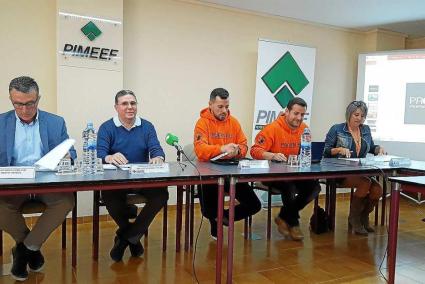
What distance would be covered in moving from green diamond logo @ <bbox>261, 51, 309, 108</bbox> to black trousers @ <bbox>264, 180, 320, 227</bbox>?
5.07 feet

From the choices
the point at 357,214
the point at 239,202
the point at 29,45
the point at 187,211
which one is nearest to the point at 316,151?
the point at 239,202

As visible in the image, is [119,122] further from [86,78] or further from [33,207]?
[86,78]

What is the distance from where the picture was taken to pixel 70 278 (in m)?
2.25

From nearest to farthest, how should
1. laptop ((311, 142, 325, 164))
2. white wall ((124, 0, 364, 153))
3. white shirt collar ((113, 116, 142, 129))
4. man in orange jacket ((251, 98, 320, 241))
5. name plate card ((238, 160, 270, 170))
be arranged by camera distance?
name plate card ((238, 160, 270, 170))
white shirt collar ((113, 116, 142, 129))
laptop ((311, 142, 325, 164))
man in orange jacket ((251, 98, 320, 241))
white wall ((124, 0, 364, 153))

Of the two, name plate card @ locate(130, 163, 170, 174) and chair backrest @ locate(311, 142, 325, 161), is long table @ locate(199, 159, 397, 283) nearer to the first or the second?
chair backrest @ locate(311, 142, 325, 161)

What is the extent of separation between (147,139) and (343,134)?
66.0 inches

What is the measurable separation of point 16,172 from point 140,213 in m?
0.91

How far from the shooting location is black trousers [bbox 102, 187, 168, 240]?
2.42m

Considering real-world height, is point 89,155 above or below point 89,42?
below

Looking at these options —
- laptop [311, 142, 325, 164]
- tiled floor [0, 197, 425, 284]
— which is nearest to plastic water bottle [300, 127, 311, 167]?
laptop [311, 142, 325, 164]

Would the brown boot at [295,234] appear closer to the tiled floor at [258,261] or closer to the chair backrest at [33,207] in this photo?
the tiled floor at [258,261]

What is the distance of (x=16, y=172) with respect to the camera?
1746 mm

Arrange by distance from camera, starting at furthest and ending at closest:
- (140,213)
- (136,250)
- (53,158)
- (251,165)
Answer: (136,250)
(140,213)
(251,165)
(53,158)

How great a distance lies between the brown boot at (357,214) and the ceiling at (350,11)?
6.62 feet
